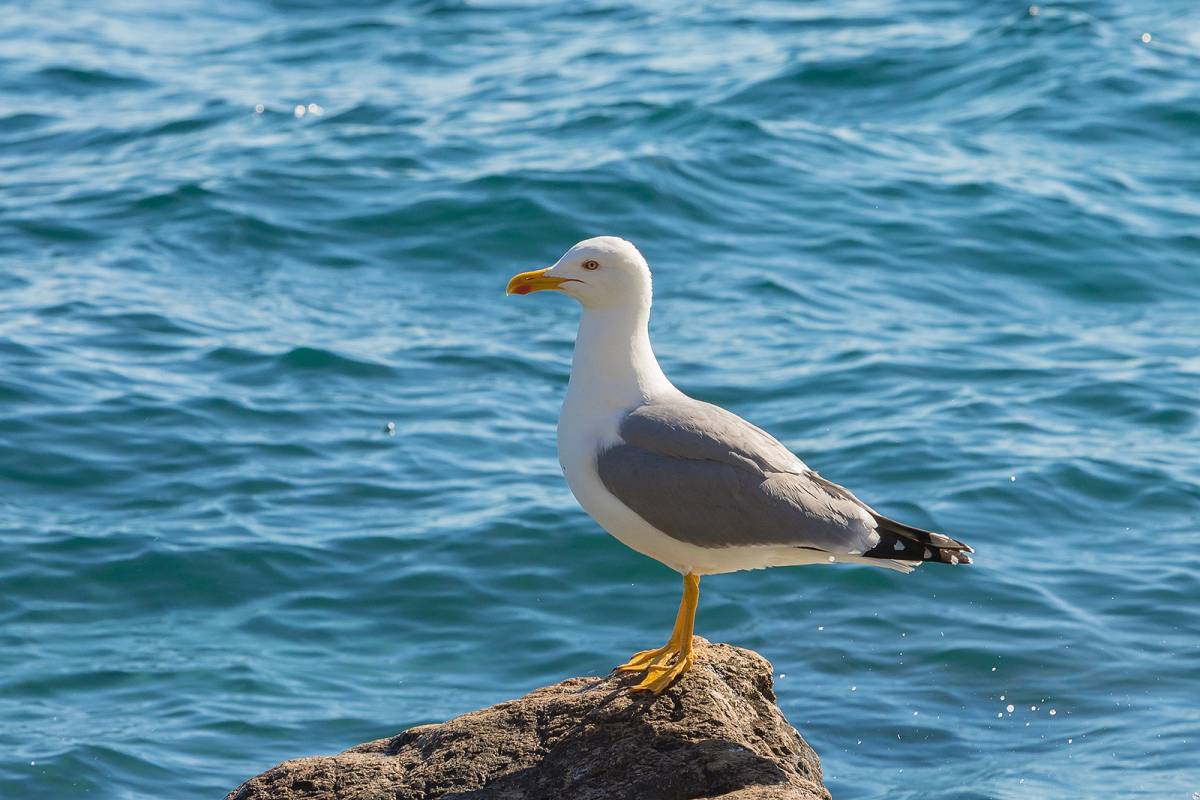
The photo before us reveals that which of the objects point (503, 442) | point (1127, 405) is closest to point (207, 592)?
point (503, 442)

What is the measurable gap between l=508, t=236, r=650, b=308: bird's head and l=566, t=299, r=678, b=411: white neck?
0.04 metres

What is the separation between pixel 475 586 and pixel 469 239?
491cm

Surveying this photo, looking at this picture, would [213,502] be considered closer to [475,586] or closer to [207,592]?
[207,592]

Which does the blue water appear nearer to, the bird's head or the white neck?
the white neck

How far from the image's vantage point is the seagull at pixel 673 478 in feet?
16.6

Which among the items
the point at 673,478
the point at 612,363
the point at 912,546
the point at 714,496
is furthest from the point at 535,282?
the point at 912,546

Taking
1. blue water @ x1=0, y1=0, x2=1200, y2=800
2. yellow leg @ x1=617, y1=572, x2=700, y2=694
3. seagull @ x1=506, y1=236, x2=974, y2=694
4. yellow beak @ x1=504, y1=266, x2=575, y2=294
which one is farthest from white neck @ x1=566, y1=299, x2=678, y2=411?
blue water @ x1=0, y1=0, x2=1200, y2=800

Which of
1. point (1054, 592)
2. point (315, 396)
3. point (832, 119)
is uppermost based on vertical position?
point (832, 119)

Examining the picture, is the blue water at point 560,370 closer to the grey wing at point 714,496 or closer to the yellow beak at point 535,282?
the grey wing at point 714,496

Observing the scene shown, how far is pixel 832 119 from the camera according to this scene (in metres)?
15.5

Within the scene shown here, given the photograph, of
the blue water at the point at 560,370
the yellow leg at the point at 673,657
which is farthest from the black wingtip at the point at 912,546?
the blue water at the point at 560,370

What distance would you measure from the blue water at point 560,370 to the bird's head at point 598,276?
2.81m

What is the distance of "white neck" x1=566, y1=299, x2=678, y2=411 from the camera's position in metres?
5.29

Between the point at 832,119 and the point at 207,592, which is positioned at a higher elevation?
the point at 832,119
